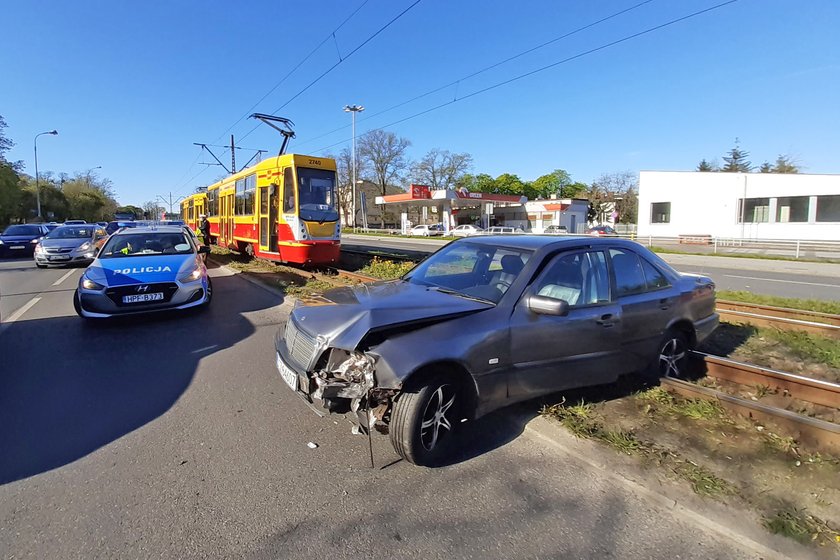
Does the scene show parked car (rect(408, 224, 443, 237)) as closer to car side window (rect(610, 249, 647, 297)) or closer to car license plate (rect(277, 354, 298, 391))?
car side window (rect(610, 249, 647, 297))

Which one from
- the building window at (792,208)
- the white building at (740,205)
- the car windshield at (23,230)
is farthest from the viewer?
the building window at (792,208)

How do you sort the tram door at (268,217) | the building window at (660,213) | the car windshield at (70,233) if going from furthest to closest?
the building window at (660,213), the car windshield at (70,233), the tram door at (268,217)

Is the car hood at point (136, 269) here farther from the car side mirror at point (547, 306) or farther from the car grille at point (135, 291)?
→ the car side mirror at point (547, 306)

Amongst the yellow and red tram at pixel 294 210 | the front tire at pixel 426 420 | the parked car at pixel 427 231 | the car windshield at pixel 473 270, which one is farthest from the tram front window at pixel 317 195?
the parked car at pixel 427 231

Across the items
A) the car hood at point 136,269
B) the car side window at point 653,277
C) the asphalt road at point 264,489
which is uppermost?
the car side window at point 653,277

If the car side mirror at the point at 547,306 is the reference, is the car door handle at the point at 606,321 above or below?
below

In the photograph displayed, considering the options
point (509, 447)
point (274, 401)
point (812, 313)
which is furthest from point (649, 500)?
point (812, 313)

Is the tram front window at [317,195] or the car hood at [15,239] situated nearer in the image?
Result: the tram front window at [317,195]

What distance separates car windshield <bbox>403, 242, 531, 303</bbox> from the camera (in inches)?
142

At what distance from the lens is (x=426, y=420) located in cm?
301

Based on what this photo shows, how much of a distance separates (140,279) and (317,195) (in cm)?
582

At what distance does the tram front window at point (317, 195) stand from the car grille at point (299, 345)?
27.6ft

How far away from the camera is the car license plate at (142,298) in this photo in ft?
21.9

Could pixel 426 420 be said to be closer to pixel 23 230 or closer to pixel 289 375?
pixel 289 375
